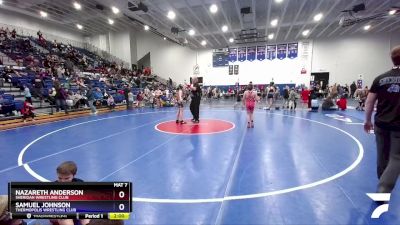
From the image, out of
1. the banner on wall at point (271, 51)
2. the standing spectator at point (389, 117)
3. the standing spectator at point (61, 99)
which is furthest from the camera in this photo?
the banner on wall at point (271, 51)

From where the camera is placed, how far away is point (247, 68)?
26.6 meters

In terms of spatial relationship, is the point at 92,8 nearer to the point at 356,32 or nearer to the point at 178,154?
the point at 178,154

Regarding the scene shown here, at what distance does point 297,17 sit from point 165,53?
16.4m

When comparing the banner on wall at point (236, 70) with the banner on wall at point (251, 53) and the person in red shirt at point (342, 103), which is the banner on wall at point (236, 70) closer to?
the banner on wall at point (251, 53)

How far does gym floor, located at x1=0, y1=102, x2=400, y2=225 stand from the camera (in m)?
2.98

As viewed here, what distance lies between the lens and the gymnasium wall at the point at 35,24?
19.9 m

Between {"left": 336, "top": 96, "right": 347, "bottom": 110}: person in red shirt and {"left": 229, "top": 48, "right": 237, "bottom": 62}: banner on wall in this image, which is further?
{"left": 229, "top": 48, "right": 237, "bottom": 62}: banner on wall

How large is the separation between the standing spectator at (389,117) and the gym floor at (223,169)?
1.72 ft

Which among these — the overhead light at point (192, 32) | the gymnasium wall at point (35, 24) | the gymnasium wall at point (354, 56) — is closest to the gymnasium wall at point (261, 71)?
the gymnasium wall at point (354, 56)

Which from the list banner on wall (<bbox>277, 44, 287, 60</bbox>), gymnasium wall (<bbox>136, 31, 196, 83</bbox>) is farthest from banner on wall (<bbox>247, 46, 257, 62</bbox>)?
gymnasium wall (<bbox>136, 31, 196, 83</bbox>)

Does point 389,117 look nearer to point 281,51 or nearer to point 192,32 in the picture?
point 192,32
